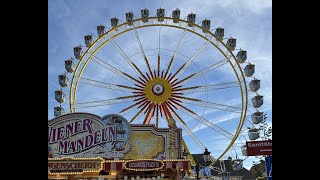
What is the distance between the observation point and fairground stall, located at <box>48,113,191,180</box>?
17641mm

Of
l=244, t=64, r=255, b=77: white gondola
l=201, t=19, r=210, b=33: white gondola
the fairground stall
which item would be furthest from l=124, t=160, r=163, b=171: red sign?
l=201, t=19, r=210, b=33: white gondola

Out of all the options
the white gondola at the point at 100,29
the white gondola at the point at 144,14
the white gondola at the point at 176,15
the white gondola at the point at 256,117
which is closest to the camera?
the white gondola at the point at 256,117

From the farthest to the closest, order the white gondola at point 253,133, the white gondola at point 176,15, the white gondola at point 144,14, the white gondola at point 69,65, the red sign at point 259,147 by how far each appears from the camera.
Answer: the white gondola at point 176,15, the white gondola at point 144,14, the white gondola at point 69,65, the white gondola at point 253,133, the red sign at point 259,147

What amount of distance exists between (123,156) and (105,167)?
1.76 meters

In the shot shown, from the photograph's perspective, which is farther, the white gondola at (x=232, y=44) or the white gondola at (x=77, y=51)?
the white gondola at (x=232, y=44)

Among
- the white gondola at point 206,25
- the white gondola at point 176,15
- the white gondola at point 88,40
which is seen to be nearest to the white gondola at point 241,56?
the white gondola at point 206,25

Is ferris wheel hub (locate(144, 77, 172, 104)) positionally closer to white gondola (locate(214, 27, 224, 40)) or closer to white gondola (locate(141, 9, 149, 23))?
white gondola (locate(141, 9, 149, 23))

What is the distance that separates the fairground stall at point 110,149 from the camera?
695 inches

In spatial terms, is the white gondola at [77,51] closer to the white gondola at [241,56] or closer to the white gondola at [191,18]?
the white gondola at [191,18]

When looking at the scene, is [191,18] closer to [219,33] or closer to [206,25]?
[206,25]
